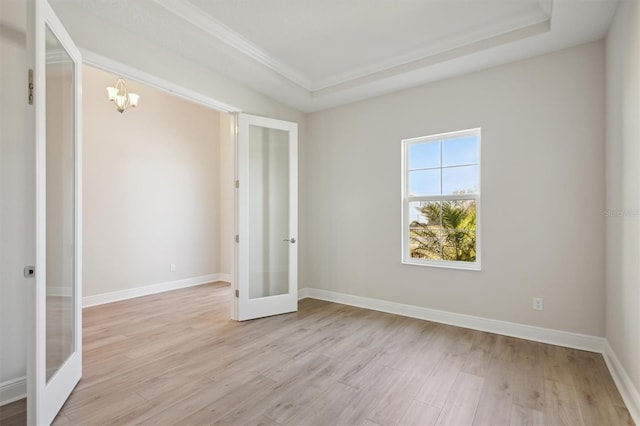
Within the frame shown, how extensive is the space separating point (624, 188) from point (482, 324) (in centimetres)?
183

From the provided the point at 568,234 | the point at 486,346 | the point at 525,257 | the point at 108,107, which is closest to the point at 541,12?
the point at 568,234

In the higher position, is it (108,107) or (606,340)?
(108,107)

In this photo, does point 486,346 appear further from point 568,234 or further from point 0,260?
point 0,260

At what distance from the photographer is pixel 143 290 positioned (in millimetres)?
4730

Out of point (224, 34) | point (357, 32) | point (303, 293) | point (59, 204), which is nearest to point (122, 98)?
point (224, 34)

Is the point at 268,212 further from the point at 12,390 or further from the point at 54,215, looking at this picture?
the point at 12,390

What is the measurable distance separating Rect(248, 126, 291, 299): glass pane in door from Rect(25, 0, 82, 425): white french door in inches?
71.2

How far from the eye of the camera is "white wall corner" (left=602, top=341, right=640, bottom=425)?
1846 mm

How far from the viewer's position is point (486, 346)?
2887 millimetres

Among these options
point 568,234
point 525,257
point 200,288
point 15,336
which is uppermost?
point 568,234

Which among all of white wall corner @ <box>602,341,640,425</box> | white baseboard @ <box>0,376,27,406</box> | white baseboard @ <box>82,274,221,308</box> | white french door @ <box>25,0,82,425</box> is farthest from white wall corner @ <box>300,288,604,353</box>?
white baseboard @ <box>0,376,27,406</box>

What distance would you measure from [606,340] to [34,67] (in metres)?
4.60

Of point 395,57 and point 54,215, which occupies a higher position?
point 395,57

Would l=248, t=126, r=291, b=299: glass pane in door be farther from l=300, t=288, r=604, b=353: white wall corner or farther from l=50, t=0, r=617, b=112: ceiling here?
l=300, t=288, r=604, b=353: white wall corner
